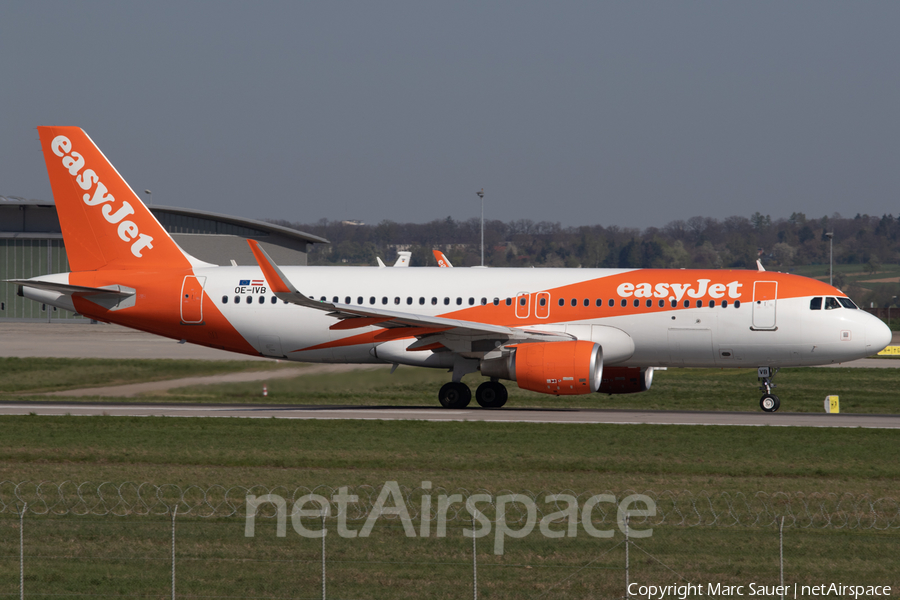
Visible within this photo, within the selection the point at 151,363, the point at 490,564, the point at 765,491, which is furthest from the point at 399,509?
the point at 151,363

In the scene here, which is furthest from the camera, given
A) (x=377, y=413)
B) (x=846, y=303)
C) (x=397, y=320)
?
(x=846, y=303)

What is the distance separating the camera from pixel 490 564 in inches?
485

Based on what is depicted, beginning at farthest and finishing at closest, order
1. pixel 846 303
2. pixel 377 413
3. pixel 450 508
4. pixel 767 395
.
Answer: pixel 767 395, pixel 846 303, pixel 377 413, pixel 450 508

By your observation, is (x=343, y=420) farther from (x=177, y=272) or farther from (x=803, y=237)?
(x=803, y=237)

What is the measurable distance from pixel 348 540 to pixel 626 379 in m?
18.9

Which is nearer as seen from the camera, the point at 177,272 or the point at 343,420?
the point at 343,420

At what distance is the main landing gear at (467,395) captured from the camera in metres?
30.3

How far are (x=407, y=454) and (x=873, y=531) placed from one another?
30.7ft

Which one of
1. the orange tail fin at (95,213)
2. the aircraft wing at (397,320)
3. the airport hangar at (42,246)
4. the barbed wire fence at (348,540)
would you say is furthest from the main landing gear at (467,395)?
the airport hangar at (42,246)

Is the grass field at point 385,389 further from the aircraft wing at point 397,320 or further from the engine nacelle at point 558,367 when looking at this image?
the engine nacelle at point 558,367

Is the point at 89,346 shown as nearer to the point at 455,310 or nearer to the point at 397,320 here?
the point at 455,310

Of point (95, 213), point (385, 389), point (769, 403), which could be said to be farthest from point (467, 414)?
point (95, 213)

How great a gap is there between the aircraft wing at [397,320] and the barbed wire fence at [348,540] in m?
10.7

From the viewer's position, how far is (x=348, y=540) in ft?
43.5
